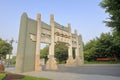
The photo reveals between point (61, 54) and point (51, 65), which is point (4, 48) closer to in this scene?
point (61, 54)

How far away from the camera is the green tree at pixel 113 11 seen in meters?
12.4

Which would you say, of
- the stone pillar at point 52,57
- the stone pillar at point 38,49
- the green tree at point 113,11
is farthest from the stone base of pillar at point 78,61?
the green tree at point 113,11

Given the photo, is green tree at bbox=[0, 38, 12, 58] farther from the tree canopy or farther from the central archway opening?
the tree canopy

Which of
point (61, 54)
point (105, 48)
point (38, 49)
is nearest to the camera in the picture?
point (38, 49)

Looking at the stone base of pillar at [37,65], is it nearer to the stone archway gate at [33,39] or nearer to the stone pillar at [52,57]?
the stone archway gate at [33,39]

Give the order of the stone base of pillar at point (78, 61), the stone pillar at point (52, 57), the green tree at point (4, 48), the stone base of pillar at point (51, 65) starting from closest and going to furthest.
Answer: the stone base of pillar at point (51, 65)
the stone pillar at point (52, 57)
the stone base of pillar at point (78, 61)
the green tree at point (4, 48)

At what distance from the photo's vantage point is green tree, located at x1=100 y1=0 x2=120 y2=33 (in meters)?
12.4

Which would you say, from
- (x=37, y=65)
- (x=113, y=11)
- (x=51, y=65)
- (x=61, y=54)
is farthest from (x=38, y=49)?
(x=61, y=54)

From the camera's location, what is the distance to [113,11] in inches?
507

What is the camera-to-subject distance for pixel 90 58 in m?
42.9

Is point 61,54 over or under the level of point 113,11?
under

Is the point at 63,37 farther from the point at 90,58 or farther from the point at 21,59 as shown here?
the point at 90,58

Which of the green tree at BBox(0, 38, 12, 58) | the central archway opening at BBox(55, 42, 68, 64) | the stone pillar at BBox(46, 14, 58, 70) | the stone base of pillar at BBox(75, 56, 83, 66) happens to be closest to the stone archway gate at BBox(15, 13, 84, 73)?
the stone pillar at BBox(46, 14, 58, 70)

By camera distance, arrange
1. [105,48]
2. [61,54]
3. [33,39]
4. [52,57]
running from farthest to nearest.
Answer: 1. [61,54]
2. [105,48]
3. [52,57]
4. [33,39]
